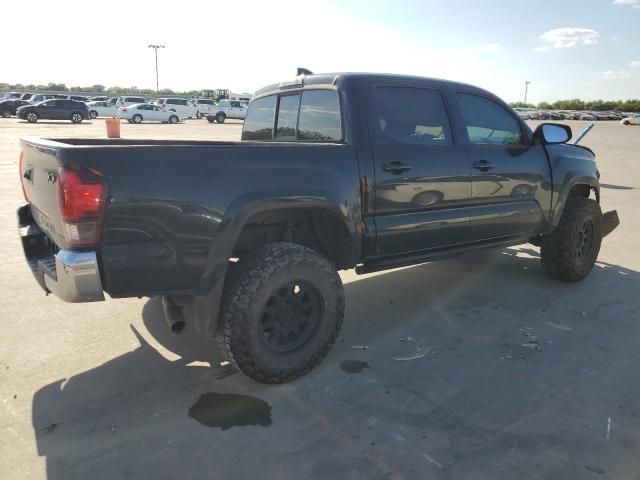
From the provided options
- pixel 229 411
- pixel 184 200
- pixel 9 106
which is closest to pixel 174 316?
pixel 229 411

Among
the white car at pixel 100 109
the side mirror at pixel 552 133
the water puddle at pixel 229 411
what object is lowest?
the water puddle at pixel 229 411

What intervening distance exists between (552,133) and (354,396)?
312cm

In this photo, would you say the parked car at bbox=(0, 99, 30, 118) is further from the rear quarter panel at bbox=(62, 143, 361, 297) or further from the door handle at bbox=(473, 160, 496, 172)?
the rear quarter panel at bbox=(62, 143, 361, 297)

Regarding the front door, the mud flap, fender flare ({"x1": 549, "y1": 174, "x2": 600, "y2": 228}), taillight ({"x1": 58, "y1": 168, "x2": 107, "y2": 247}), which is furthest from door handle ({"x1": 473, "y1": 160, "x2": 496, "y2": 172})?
taillight ({"x1": 58, "y1": 168, "x2": 107, "y2": 247})

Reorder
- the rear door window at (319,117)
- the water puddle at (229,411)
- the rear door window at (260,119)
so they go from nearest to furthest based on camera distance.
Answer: the water puddle at (229,411)
the rear door window at (319,117)
the rear door window at (260,119)

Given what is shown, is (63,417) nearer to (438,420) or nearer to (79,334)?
(79,334)

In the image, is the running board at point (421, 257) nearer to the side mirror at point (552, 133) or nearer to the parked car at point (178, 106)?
the side mirror at point (552, 133)

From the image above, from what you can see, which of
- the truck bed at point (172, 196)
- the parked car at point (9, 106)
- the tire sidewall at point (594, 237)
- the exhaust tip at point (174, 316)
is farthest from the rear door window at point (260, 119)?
the parked car at point (9, 106)

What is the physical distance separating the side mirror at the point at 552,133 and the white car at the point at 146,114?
33.7 m

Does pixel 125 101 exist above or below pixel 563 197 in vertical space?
above

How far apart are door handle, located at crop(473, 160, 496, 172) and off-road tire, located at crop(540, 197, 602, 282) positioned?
1.39 metres

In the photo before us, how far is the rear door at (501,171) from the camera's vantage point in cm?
415

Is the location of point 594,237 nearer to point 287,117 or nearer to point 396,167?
point 396,167

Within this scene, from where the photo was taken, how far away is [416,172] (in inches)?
144
